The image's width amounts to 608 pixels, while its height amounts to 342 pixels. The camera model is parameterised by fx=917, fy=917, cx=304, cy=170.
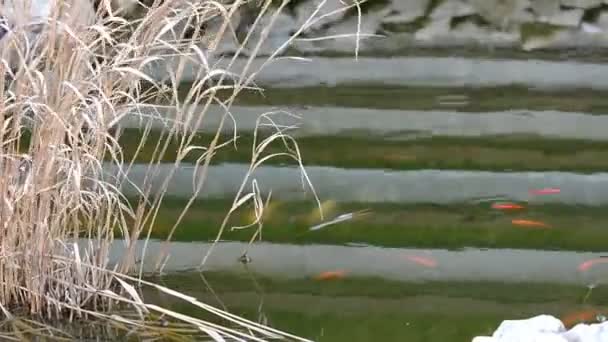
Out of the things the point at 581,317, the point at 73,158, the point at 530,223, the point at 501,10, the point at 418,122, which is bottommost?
the point at 581,317

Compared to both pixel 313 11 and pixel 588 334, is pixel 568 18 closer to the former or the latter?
pixel 313 11

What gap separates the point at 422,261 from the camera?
2404 millimetres

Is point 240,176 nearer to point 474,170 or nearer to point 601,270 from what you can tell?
point 474,170

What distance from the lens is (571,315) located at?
2.21m

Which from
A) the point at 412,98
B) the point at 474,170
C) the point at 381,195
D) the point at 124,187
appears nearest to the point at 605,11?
the point at 412,98

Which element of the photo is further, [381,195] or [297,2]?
[297,2]

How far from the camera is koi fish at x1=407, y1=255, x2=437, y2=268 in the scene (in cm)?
239

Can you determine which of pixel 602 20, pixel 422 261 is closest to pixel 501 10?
pixel 602 20

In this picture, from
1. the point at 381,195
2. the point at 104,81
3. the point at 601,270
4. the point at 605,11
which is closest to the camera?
the point at 104,81

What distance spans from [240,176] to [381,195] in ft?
1.41

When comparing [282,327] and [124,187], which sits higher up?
[124,187]

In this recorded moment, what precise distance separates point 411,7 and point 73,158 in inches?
80.0

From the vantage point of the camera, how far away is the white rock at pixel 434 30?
11.9ft

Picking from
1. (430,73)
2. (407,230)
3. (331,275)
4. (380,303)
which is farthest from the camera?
(430,73)
